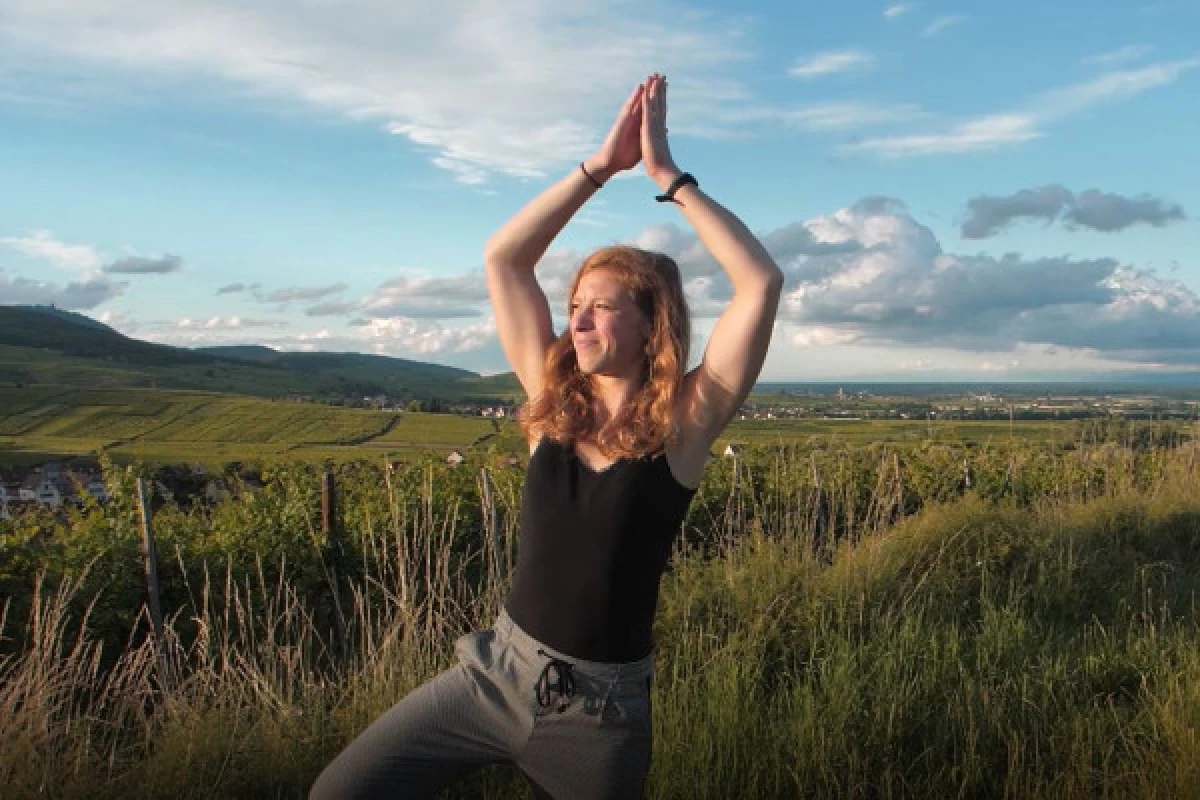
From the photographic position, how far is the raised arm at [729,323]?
2225 millimetres

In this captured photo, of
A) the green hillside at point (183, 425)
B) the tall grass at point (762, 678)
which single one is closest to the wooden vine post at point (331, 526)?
the tall grass at point (762, 678)

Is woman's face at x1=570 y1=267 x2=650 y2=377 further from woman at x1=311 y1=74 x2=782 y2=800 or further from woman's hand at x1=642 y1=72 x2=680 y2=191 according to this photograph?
woman's hand at x1=642 y1=72 x2=680 y2=191

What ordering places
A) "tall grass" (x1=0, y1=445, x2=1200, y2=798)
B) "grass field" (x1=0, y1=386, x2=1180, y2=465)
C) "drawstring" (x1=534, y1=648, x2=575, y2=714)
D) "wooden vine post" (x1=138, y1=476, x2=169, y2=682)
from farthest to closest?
"grass field" (x1=0, y1=386, x2=1180, y2=465), "wooden vine post" (x1=138, y1=476, x2=169, y2=682), "tall grass" (x1=0, y1=445, x2=1200, y2=798), "drawstring" (x1=534, y1=648, x2=575, y2=714)

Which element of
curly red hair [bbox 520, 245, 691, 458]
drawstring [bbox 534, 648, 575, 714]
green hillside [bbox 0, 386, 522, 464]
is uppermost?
curly red hair [bbox 520, 245, 691, 458]

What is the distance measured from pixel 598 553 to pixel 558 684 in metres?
0.29

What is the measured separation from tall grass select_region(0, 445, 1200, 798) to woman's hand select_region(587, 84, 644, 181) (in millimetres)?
2206

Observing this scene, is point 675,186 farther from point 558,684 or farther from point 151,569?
point 151,569

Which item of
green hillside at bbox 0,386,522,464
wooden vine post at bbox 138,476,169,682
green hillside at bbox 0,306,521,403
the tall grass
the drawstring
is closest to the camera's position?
the drawstring

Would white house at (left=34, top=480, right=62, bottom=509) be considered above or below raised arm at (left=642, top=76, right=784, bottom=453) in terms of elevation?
below

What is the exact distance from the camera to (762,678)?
452 cm

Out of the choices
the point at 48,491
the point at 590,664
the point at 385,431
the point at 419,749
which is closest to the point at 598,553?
the point at 590,664

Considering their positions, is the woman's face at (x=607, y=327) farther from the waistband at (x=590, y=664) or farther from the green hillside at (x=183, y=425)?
the green hillside at (x=183, y=425)

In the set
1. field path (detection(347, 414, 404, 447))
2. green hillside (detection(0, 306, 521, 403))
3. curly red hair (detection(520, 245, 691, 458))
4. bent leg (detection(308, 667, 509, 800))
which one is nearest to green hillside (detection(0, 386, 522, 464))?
field path (detection(347, 414, 404, 447))

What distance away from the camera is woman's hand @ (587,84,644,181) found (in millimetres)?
2406
